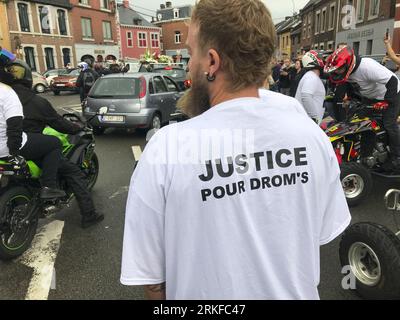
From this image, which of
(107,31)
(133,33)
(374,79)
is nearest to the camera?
(374,79)

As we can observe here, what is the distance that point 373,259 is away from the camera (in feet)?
9.15

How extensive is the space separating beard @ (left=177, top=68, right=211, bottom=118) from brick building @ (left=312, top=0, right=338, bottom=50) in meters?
36.6

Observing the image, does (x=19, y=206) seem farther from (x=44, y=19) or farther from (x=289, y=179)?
(x=44, y=19)

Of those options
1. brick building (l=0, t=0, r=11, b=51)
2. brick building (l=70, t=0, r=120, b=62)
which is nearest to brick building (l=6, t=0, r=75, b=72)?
brick building (l=0, t=0, r=11, b=51)

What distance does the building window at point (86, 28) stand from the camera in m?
40.4

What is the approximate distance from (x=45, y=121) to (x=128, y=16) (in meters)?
56.9

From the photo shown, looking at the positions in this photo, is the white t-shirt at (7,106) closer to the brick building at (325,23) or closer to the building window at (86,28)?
the brick building at (325,23)

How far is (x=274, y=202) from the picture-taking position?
118 centimetres

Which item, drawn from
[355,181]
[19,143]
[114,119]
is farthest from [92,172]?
[114,119]

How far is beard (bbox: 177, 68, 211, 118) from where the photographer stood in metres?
1.21

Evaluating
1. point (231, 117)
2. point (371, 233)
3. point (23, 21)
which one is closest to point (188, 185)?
point (231, 117)
